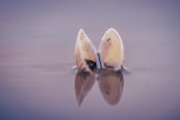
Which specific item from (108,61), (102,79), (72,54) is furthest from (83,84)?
(72,54)

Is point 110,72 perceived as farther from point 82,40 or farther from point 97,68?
point 82,40

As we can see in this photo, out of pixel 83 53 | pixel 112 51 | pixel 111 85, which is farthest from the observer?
pixel 112 51

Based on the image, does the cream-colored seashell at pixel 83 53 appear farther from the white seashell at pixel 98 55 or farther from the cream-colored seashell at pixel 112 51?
the cream-colored seashell at pixel 112 51

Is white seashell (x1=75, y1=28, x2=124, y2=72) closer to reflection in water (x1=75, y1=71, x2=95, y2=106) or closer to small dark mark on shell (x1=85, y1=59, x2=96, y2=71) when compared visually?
small dark mark on shell (x1=85, y1=59, x2=96, y2=71)

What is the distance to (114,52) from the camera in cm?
539

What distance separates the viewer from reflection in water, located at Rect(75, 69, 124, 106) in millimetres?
4512

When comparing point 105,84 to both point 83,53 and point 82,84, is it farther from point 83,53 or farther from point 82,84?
point 83,53

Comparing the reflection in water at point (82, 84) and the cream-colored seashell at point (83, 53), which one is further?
the cream-colored seashell at point (83, 53)

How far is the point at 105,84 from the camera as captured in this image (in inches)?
191

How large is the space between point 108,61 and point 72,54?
0.88 m

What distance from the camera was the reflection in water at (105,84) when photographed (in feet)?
14.8

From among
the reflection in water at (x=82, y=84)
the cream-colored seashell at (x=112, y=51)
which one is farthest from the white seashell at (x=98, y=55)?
the reflection in water at (x=82, y=84)

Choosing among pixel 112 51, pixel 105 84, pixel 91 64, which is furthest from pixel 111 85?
pixel 112 51

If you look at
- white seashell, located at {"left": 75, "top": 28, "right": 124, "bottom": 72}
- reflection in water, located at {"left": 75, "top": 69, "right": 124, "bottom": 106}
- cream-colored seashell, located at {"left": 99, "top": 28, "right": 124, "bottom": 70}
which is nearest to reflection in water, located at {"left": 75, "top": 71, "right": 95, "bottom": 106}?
reflection in water, located at {"left": 75, "top": 69, "right": 124, "bottom": 106}
